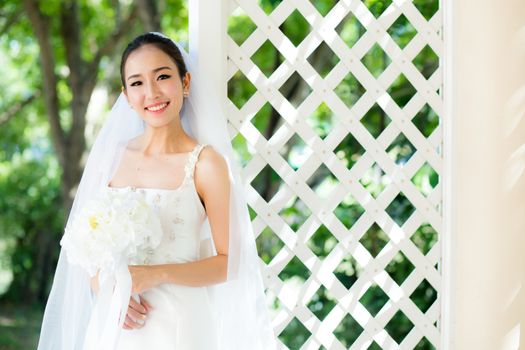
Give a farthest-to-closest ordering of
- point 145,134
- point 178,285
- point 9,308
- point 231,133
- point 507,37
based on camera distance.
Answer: point 9,308, point 507,37, point 231,133, point 145,134, point 178,285

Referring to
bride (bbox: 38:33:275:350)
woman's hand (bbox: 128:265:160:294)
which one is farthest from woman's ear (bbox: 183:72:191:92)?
woman's hand (bbox: 128:265:160:294)

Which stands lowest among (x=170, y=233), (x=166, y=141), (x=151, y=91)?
(x=170, y=233)

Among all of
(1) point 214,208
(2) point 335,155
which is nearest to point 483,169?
(2) point 335,155

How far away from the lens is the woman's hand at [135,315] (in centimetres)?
211

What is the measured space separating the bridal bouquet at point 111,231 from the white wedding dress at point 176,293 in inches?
4.0

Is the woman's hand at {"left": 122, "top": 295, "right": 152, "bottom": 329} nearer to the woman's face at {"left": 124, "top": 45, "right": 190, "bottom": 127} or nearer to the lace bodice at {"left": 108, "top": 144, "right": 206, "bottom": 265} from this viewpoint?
the lace bodice at {"left": 108, "top": 144, "right": 206, "bottom": 265}

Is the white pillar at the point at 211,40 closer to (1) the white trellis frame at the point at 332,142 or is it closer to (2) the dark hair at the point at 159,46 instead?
(1) the white trellis frame at the point at 332,142

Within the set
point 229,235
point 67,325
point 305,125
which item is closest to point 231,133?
point 305,125

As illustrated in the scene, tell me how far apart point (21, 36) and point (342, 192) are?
5.64 metres

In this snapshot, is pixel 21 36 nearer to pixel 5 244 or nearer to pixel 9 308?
pixel 5 244

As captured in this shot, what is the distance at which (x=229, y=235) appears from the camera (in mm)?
2219

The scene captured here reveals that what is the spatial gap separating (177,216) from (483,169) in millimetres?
1108

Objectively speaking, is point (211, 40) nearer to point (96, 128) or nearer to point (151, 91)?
point (151, 91)

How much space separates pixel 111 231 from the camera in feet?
6.50
